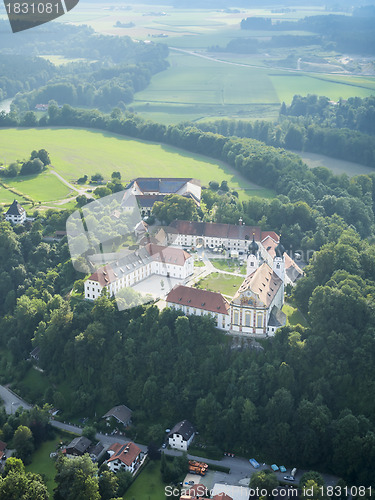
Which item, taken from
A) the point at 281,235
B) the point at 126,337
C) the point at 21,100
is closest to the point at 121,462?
the point at 126,337

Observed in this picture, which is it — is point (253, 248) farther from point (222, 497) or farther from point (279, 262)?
point (222, 497)

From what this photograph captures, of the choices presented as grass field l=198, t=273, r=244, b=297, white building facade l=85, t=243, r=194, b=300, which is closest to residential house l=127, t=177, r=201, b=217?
white building facade l=85, t=243, r=194, b=300

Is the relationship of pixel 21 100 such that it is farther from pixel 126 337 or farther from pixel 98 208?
pixel 126 337

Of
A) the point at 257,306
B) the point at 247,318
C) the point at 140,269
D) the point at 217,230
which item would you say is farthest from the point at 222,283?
the point at 217,230

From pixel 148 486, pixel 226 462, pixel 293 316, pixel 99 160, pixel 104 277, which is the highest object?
pixel 104 277

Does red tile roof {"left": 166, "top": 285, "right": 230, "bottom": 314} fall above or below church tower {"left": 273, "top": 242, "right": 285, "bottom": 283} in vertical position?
below

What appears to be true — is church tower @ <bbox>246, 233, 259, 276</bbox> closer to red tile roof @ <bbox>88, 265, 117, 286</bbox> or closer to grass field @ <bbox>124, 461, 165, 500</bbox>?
red tile roof @ <bbox>88, 265, 117, 286</bbox>
